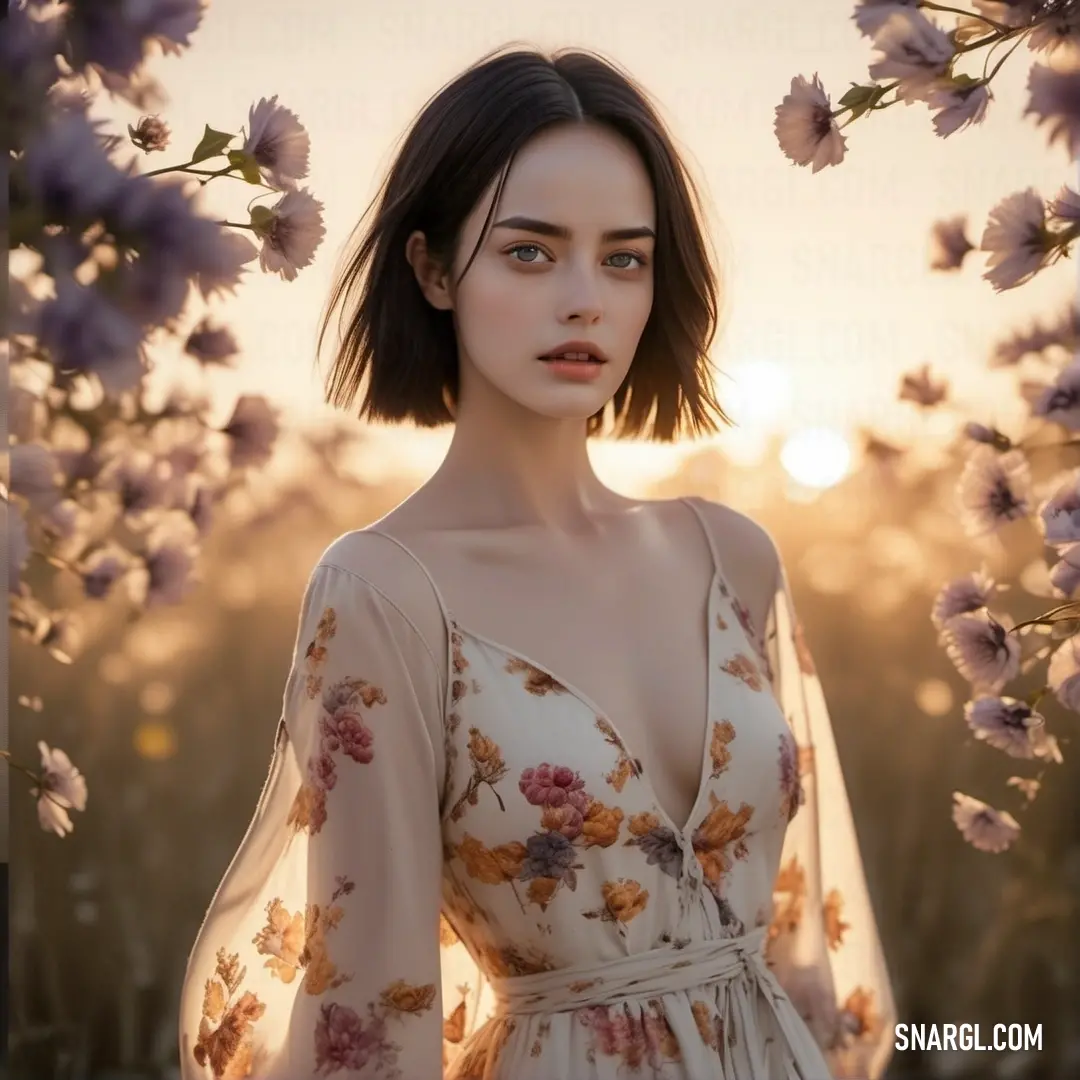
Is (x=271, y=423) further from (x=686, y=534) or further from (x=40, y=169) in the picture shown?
(x=686, y=534)

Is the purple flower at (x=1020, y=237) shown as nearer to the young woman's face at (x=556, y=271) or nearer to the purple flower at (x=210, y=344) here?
the young woman's face at (x=556, y=271)

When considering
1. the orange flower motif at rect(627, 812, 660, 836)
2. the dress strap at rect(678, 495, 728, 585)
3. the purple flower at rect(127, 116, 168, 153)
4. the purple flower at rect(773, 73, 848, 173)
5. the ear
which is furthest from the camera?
the dress strap at rect(678, 495, 728, 585)


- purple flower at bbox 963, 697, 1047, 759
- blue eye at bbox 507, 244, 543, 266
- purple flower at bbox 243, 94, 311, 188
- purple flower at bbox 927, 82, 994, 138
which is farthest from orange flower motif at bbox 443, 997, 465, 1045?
purple flower at bbox 927, 82, 994, 138

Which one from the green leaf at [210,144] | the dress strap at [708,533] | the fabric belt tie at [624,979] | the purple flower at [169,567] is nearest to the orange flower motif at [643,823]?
the fabric belt tie at [624,979]

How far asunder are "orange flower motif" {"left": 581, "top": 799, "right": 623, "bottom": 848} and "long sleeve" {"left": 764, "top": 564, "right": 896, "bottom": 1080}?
33 centimetres

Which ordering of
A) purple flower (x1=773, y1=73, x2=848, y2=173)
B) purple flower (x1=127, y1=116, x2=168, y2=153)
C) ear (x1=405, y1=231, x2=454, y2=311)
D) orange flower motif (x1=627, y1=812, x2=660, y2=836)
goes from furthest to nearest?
ear (x1=405, y1=231, x2=454, y2=311) < orange flower motif (x1=627, y1=812, x2=660, y2=836) < purple flower (x1=773, y1=73, x2=848, y2=173) < purple flower (x1=127, y1=116, x2=168, y2=153)

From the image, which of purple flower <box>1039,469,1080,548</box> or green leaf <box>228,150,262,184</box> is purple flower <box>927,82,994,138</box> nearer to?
purple flower <box>1039,469,1080,548</box>

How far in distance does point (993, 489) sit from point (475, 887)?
557 millimetres

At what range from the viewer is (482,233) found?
1.29 metres

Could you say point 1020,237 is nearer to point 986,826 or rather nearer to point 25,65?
point 986,826

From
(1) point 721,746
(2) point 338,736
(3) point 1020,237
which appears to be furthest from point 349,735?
(3) point 1020,237

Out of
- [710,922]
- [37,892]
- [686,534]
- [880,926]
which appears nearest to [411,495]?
[686,534]

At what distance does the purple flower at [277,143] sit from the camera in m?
0.97

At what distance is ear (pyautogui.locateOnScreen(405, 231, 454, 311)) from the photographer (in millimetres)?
1358
